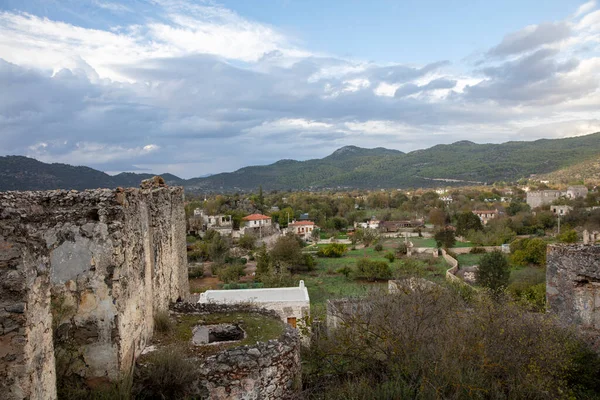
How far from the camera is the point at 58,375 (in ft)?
15.5

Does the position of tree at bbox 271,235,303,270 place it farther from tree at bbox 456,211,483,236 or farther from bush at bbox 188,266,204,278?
tree at bbox 456,211,483,236

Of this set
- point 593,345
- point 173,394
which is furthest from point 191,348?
point 593,345

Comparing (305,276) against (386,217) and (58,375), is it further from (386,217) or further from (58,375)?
(386,217)

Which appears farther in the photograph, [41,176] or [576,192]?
[576,192]

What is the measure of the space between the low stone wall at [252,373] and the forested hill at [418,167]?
275 feet

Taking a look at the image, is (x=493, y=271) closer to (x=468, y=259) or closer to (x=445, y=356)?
(x=468, y=259)

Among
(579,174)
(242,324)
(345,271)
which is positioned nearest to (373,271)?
Result: (345,271)

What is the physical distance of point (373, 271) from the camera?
97.2 feet

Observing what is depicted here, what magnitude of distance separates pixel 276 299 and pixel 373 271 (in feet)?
54.0

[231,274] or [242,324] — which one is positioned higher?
[242,324]

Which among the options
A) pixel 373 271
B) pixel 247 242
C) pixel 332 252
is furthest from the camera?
pixel 247 242

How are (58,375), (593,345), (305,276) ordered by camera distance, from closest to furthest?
(58,375)
(593,345)
(305,276)

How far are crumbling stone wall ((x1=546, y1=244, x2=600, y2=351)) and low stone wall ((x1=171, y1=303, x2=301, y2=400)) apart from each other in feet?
17.1

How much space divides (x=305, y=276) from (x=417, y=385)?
86.4ft
